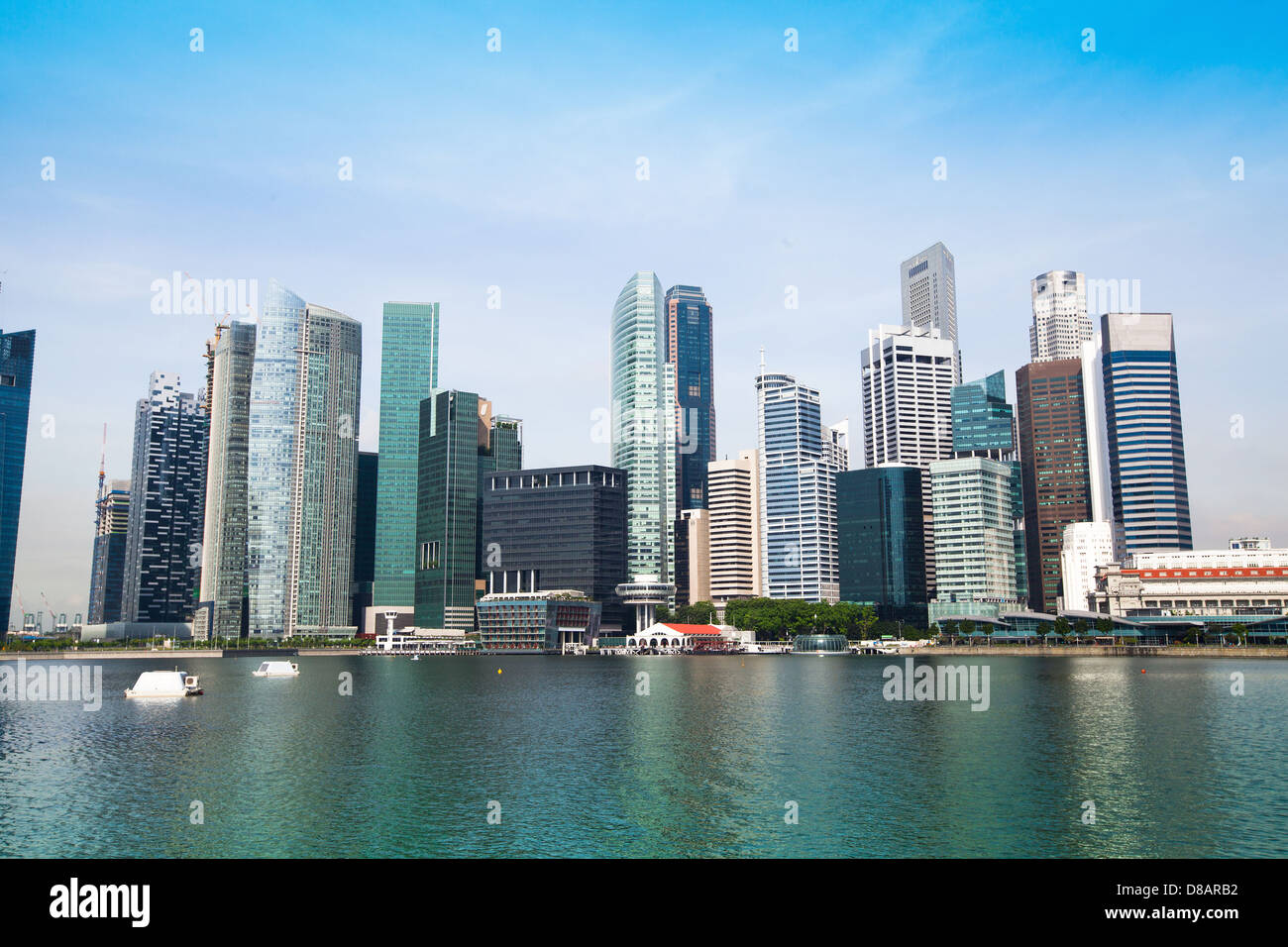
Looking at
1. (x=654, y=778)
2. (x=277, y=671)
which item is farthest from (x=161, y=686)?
(x=654, y=778)

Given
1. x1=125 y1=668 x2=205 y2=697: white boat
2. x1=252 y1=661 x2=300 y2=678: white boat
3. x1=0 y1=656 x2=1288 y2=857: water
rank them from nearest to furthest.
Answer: x1=0 y1=656 x2=1288 y2=857: water < x1=125 y1=668 x2=205 y2=697: white boat < x1=252 y1=661 x2=300 y2=678: white boat

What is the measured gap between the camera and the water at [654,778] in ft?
134

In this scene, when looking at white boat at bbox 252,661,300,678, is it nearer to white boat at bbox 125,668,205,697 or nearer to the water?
white boat at bbox 125,668,205,697

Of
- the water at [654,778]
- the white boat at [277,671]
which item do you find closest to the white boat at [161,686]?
the water at [654,778]

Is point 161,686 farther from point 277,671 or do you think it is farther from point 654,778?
point 654,778

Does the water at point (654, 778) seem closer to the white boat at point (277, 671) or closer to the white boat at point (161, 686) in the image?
the white boat at point (161, 686)

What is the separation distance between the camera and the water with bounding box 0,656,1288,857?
40.7 m

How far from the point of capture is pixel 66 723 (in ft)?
283

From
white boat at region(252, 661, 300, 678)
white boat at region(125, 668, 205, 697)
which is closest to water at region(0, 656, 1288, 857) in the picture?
white boat at region(125, 668, 205, 697)

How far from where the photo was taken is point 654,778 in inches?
2173
